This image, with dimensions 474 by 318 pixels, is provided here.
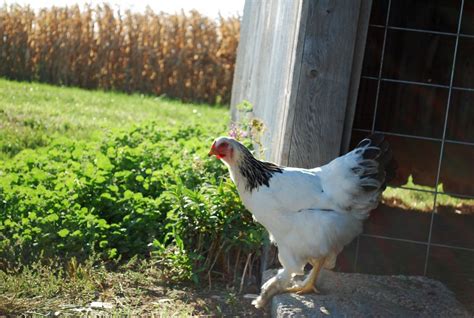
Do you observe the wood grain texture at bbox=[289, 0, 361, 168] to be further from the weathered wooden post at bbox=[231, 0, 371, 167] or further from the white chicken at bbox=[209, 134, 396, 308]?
the white chicken at bbox=[209, 134, 396, 308]

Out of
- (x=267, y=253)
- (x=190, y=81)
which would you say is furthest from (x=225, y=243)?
(x=190, y=81)

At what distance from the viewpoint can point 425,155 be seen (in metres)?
7.67

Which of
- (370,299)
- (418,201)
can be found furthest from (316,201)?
(418,201)

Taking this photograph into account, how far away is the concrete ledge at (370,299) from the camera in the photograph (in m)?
4.71

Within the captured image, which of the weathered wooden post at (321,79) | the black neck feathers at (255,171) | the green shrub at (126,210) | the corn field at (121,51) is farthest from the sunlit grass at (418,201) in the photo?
the corn field at (121,51)

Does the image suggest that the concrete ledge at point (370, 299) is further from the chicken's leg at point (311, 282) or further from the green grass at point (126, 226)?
the green grass at point (126, 226)

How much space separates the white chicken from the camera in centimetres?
482

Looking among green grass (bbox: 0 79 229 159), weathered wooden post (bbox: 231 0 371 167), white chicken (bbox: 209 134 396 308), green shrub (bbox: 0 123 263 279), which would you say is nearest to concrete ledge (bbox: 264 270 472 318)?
white chicken (bbox: 209 134 396 308)

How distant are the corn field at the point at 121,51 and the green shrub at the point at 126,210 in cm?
1012

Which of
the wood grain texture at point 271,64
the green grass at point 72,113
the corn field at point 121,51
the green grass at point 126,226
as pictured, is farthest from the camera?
the corn field at point 121,51

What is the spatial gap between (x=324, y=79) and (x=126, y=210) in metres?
2.10

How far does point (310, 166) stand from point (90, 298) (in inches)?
68.1

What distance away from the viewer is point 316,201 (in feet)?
16.0

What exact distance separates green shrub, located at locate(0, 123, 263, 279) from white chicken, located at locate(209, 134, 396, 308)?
610 mm
